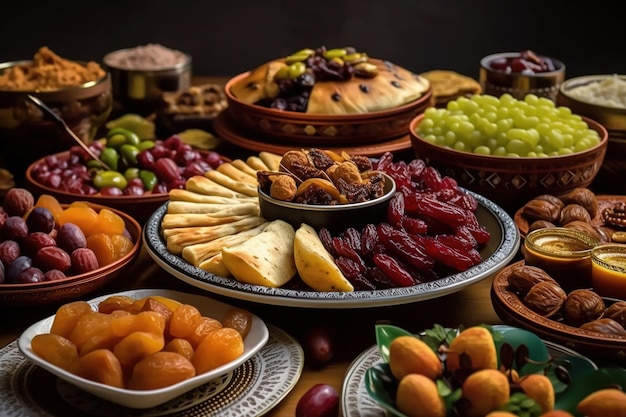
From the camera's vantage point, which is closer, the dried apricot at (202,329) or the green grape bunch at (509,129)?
the dried apricot at (202,329)

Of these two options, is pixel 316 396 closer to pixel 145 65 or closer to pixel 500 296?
pixel 500 296

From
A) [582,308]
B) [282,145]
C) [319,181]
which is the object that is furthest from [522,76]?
[582,308]

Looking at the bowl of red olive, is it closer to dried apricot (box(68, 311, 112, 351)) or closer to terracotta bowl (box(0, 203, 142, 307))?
terracotta bowl (box(0, 203, 142, 307))

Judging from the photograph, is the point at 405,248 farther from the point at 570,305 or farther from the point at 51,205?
the point at 51,205

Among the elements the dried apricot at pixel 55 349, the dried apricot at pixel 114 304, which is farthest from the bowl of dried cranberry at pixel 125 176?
the dried apricot at pixel 55 349

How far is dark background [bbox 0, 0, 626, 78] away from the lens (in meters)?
3.49

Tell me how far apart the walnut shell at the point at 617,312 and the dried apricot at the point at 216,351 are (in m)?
0.56

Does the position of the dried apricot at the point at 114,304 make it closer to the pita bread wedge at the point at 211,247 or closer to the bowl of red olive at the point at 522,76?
the pita bread wedge at the point at 211,247

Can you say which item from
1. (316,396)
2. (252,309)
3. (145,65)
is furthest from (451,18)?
(316,396)

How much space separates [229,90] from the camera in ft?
7.30

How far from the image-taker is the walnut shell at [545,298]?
4.03 feet

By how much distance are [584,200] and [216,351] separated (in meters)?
0.96

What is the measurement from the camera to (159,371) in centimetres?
103

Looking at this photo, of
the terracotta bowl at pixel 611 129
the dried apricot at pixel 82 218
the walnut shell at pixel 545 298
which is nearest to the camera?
the walnut shell at pixel 545 298
